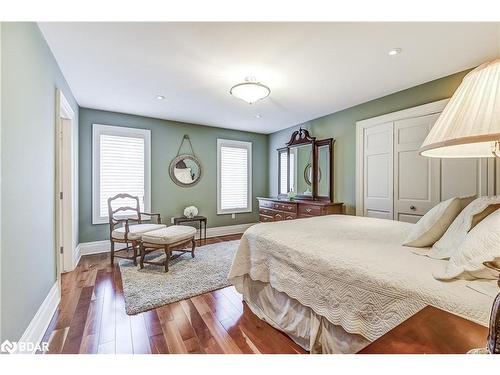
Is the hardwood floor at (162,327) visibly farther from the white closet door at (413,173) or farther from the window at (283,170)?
the window at (283,170)

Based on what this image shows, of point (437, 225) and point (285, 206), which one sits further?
point (285, 206)

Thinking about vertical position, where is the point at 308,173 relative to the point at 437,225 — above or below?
above

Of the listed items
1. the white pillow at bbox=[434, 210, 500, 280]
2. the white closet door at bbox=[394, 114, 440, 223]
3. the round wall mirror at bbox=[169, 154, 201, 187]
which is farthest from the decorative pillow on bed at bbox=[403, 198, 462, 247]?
the round wall mirror at bbox=[169, 154, 201, 187]

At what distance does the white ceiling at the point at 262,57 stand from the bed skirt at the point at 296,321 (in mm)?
2074

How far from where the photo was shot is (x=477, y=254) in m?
0.96

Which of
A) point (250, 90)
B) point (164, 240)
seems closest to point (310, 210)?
point (250, 90)

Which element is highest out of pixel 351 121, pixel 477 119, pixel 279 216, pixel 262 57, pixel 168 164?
pixel 262 57

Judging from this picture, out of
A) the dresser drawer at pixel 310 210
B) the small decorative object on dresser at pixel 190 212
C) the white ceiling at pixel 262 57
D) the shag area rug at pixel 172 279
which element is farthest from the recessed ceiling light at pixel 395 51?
the small decorative object on dresser at pixel 190 212

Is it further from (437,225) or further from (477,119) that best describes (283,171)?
(477,119)

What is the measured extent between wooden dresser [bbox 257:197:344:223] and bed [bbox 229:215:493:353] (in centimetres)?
135

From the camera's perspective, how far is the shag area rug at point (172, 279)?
225cm

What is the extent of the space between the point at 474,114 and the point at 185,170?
4412mm

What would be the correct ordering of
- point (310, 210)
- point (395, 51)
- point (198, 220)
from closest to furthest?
point (395, 51), point (310, 210), point (198, 220)
